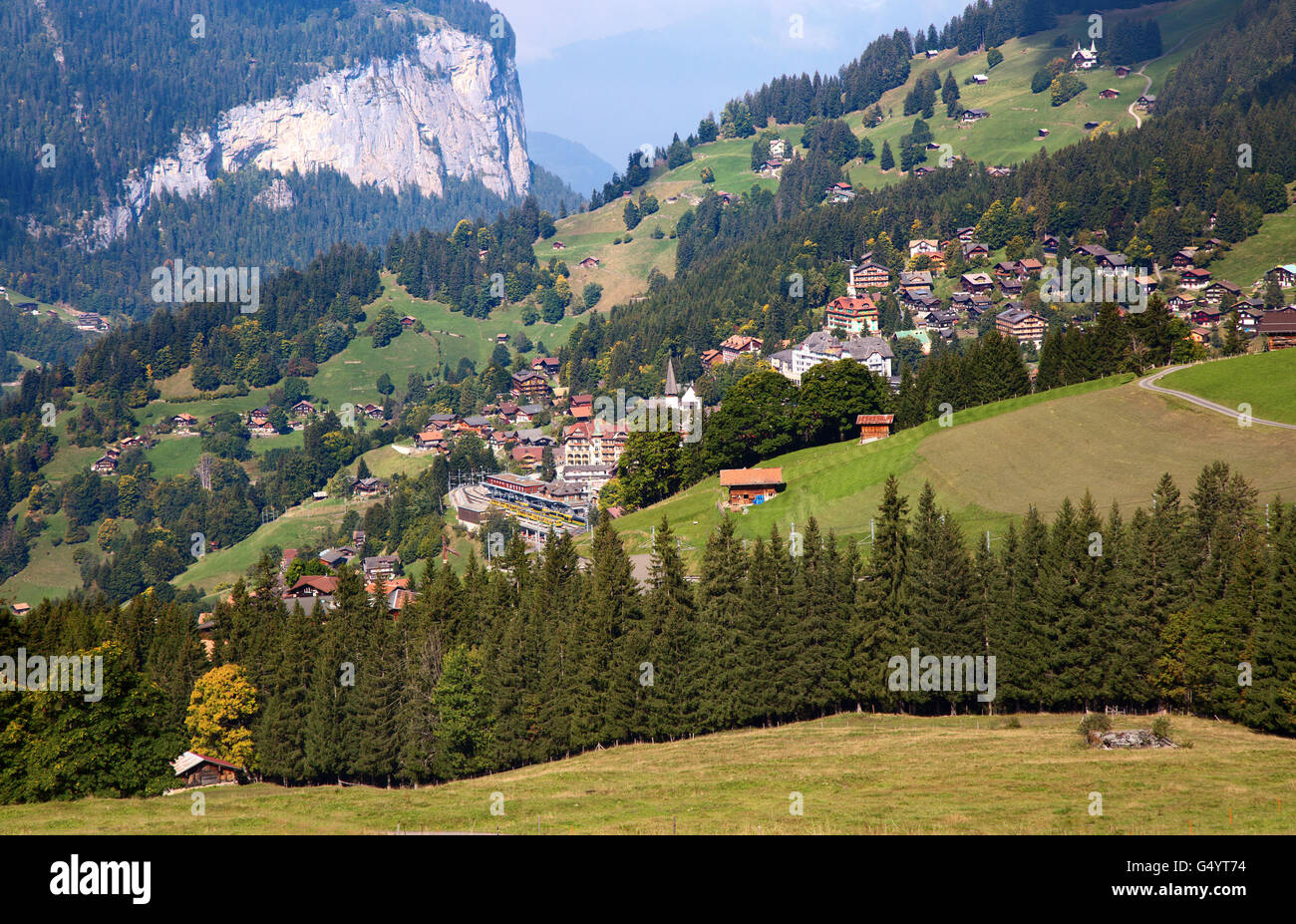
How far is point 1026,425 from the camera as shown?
107 metres

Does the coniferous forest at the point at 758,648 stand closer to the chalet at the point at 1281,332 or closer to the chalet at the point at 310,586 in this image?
the chalet at the point at 310,586

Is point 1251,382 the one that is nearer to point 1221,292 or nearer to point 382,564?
point 1221,292

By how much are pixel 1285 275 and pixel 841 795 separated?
182207 mm

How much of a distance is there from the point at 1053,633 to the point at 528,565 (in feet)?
129

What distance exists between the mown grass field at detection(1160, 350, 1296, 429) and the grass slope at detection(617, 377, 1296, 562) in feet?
5.65

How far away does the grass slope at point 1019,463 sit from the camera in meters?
91.0

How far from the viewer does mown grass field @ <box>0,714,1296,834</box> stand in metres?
37.4

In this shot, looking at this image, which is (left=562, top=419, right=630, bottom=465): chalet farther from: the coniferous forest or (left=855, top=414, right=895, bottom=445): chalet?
the coniferous forest

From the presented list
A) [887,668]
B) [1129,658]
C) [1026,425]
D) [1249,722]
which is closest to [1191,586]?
[1129,658]

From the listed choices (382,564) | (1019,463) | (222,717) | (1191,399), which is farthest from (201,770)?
(382,564)

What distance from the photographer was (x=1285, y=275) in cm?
19038

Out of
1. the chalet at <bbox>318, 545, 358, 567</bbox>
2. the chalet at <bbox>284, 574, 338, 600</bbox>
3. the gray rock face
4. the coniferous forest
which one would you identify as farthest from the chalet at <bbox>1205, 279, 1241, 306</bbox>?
the gray rock face

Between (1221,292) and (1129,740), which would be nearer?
(1129,740)
